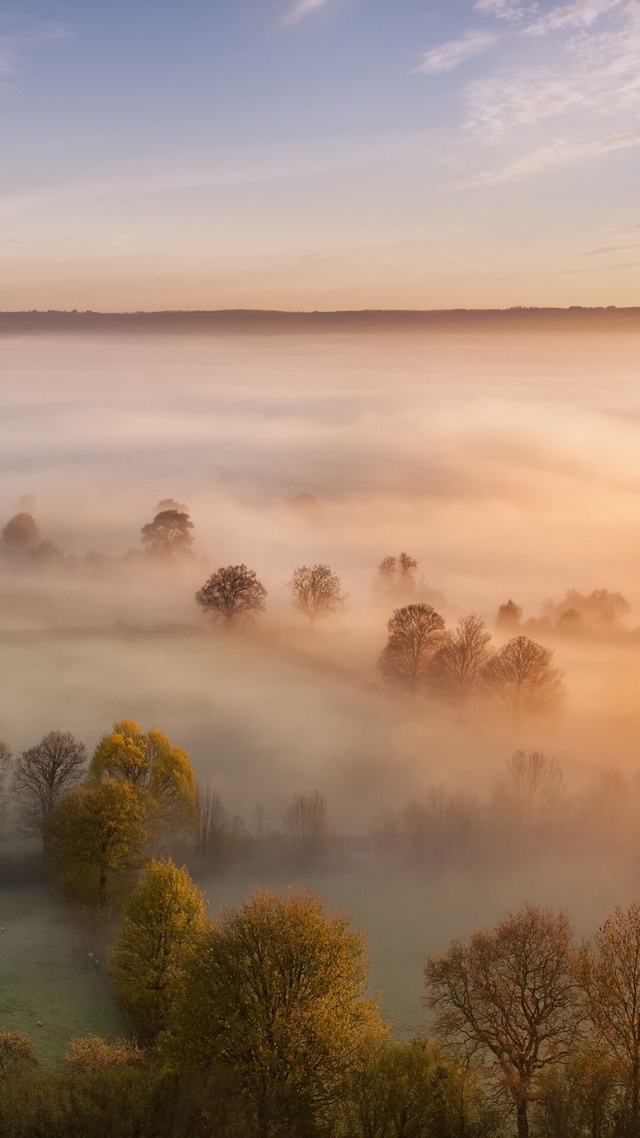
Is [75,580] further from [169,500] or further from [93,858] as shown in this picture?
[93,858]

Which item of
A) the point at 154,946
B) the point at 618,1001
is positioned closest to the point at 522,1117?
the point at 618,1001

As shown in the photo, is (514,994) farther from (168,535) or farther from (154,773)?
(168,535)

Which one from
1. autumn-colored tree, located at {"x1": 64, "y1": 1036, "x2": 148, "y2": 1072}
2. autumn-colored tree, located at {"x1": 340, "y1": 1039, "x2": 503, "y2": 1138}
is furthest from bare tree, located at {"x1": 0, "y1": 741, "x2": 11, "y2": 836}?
autumn-colored tree, located at {"x1": 340, "y1": 1039, "x2": 503, "y2": 1138}

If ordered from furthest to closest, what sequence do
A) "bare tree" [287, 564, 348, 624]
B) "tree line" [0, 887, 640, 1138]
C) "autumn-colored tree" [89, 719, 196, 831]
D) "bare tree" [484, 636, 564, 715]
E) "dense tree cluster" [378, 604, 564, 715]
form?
1. "bare tree" [287, 564, 348, 624]
2. "dense tree cluster" [378, 604, 564, 715]
3. "bare tree" [484, 636, 564, 715]
4. "autumn-colored tree" [89, 719, 196, 831]
5. "tree line" [0, 887, 640, 1138]

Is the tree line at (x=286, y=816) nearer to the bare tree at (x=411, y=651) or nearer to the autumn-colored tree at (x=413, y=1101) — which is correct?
the bare tree at (x=411, y=651)

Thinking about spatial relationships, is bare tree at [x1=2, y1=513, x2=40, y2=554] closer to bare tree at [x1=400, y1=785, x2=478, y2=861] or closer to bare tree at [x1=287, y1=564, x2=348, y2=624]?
bare tree at [x1=287, y1=564, x2=348, y2=624]
